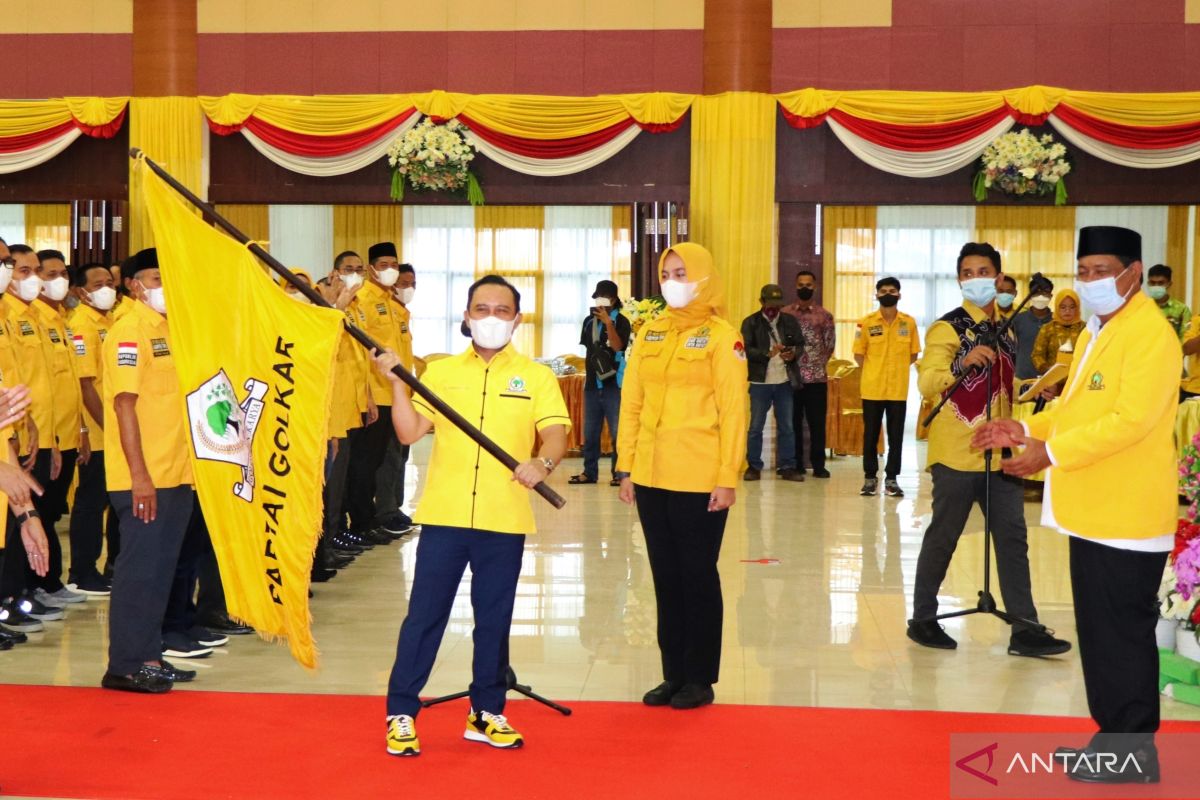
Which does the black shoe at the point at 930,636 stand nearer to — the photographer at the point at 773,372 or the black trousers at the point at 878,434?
the black trousers at the point at 878,434

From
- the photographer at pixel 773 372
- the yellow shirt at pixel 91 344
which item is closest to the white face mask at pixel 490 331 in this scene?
the yellow shirt at pixel 91 344

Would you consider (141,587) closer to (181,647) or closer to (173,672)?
(173,672)

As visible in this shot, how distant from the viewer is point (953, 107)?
13.3 meters

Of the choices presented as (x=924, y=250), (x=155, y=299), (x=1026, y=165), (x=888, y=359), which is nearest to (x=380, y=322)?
(x=155, y=299)

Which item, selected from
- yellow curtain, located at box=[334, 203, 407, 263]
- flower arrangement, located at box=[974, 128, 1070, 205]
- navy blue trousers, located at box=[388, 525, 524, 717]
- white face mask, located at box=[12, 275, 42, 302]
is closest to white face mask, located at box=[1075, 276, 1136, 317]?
navy blue trousers, located at box=[388, 525, 524, 717]

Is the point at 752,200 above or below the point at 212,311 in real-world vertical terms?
above

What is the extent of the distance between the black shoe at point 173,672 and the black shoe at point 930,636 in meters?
3.11

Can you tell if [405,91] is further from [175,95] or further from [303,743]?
[303,743]

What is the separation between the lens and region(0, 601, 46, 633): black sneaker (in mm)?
6195

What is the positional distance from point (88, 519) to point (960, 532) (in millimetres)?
4424

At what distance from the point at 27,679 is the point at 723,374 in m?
2.96

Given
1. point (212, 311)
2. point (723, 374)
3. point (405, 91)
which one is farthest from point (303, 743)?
point (405, 91)

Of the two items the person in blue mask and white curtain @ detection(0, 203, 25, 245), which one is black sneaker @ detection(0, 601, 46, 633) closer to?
the person in blue mask

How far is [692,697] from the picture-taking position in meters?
5.02
